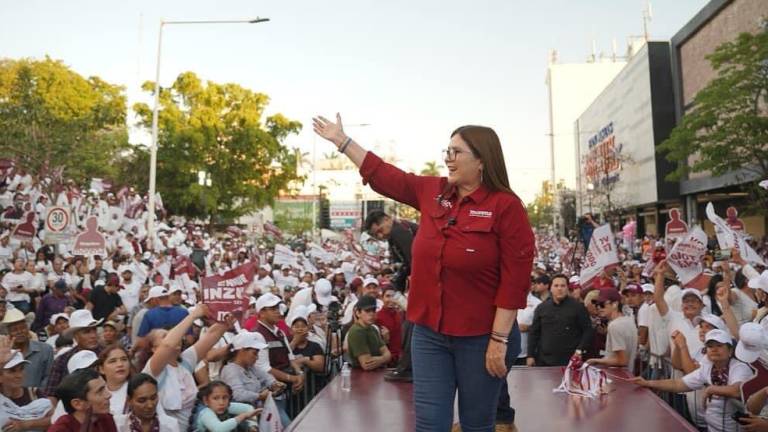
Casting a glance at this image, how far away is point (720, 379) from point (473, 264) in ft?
11.7

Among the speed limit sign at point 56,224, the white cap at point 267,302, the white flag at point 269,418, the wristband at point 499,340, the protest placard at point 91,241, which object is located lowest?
the white flag at point 269,418

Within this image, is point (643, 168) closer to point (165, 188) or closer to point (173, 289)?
point (165, 188)

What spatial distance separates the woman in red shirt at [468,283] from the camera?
9.41 ft

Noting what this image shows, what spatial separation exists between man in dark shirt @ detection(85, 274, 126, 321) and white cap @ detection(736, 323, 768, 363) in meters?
9.01

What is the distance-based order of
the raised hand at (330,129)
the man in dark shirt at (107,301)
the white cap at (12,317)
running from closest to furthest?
the raised hand at (330,129) → the white cap at (12,317) → the man in dark shirt at (107,301)

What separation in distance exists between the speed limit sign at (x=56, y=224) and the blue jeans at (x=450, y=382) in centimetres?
1368

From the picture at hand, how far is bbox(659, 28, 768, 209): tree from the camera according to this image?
834 inches

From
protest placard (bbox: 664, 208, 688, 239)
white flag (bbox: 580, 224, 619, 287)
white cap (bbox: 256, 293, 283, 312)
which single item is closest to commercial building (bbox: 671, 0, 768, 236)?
protest placard (bbox: 664, 208, 688, 239)

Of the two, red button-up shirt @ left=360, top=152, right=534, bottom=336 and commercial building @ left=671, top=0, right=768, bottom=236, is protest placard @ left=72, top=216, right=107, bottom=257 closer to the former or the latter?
red button-up shirt @ left=360, top=152, right=534, bottom=336

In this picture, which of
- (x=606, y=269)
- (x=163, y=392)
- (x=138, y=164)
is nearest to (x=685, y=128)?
(x=606, y=269)

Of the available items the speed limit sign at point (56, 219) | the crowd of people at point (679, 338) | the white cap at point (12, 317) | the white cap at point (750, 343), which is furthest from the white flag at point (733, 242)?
the speed limit sign at point (56, 219)

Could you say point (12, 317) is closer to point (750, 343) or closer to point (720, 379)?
A: point (720, 379)

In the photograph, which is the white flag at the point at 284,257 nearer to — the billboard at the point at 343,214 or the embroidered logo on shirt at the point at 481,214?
the embroidered logo on shirt at the point at 481,214

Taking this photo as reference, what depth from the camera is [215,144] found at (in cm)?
4431
